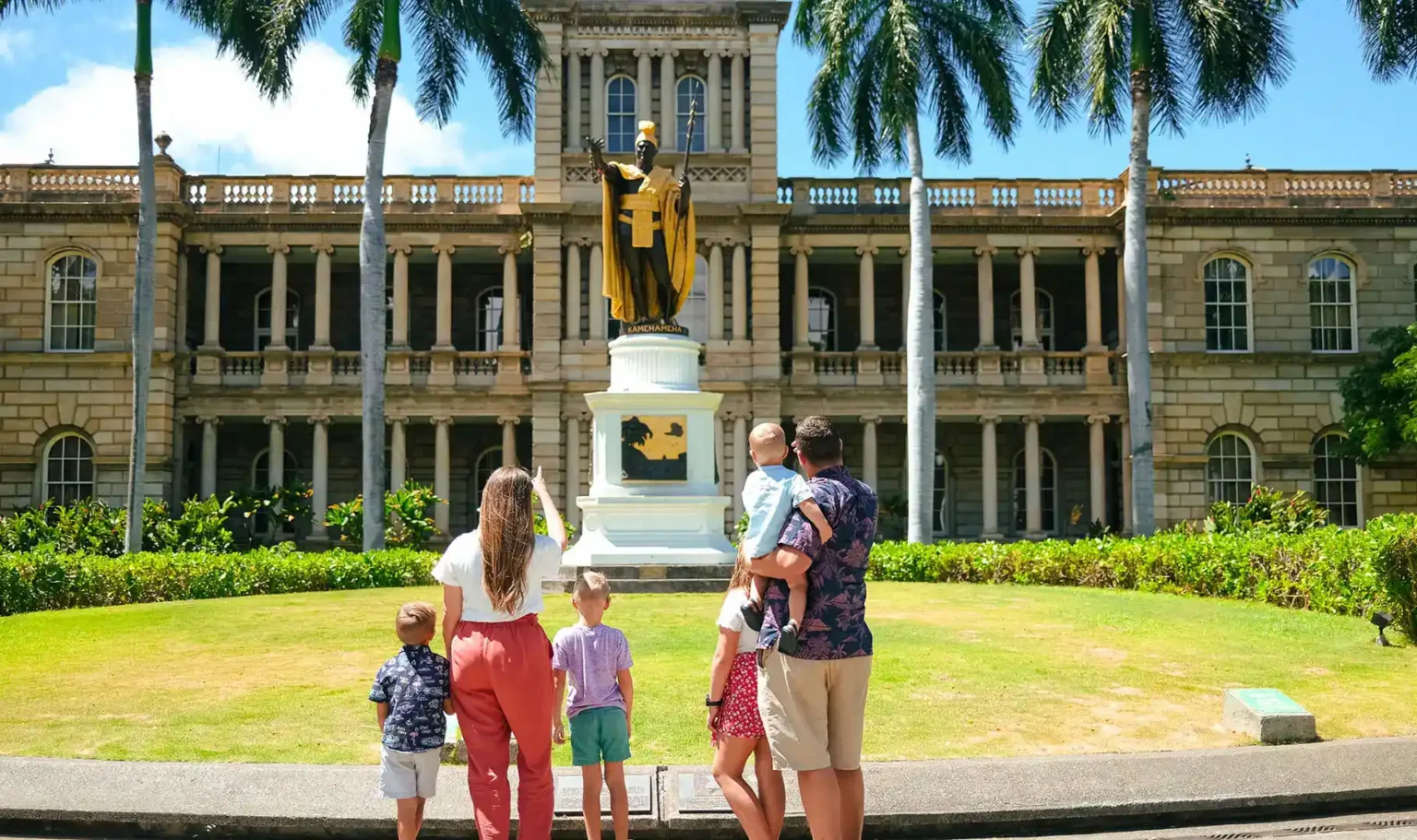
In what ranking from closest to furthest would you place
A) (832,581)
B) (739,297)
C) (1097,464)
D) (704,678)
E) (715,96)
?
(832,581)
(704,678)
(739,297)
(715,96)
(1097,464)

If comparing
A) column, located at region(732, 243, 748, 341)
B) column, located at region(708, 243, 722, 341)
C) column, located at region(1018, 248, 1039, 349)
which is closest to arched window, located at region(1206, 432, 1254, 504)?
column, located at region(1018, 248, 1039, 349)

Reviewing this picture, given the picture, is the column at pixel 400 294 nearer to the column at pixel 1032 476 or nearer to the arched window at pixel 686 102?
the arched window at pixel 686 102

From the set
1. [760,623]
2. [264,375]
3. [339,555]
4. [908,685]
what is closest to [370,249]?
[339,555]

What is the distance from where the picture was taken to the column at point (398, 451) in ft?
97.8

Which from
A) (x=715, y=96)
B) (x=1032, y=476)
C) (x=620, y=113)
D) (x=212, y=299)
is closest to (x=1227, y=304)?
(x=1032, y=476)

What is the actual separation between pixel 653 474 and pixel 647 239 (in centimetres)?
316

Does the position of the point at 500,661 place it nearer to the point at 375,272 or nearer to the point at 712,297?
the point at 375,272

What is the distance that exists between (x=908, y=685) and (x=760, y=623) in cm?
432

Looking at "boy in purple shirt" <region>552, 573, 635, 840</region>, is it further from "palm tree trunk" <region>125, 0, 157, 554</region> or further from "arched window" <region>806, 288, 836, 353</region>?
"arched window" <region>806, 288, 836, 353</region>

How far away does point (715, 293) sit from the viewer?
30266 millimetres

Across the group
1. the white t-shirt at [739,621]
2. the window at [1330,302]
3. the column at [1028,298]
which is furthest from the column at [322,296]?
the white t-shirt at [739,621]

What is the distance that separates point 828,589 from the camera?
5.04 m

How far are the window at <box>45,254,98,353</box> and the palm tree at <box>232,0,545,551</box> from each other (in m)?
10.5

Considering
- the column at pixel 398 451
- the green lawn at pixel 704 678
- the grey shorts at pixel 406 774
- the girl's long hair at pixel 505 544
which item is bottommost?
the green lawn at pixel 704 678
